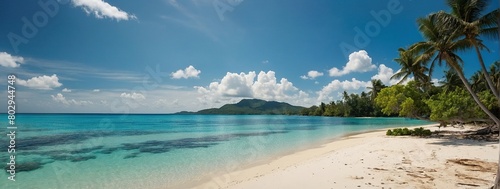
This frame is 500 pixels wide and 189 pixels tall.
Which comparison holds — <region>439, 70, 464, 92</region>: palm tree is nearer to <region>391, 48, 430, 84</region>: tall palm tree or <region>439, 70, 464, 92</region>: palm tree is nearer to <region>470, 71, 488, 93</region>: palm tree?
<region>470, 71, 488, 93</region>: palm tree

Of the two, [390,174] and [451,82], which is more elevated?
[451,82]

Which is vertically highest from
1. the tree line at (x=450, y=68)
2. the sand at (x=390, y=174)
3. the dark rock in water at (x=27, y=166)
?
the tree line at (x=450, y=68)

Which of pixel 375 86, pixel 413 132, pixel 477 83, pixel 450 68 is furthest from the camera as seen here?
pixel 375 86

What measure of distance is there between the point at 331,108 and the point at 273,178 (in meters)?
117

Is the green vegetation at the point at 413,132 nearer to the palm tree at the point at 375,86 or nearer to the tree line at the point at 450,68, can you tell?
the tree line at the point at 450,68

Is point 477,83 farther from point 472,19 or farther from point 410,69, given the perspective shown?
point 472,19

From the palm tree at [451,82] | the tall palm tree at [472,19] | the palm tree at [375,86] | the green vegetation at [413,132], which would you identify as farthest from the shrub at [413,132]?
the palm tree at [375,86]

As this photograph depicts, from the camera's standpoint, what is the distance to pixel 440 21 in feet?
28.8

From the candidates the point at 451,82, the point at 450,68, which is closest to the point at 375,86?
the point at 451,82

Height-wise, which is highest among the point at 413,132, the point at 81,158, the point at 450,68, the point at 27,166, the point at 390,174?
the point at 450,68

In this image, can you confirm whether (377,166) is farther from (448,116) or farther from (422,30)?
(448,116)

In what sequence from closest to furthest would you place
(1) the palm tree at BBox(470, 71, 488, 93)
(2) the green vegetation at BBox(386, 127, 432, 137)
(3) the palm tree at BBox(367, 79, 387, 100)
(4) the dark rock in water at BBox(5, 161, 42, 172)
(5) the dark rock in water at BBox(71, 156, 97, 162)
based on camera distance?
1. (4) the dark rock in water at BBox(5, 161, 42, 172)
2. (5) the dark rock in water at BBox(71, 156, 97, 162)
3. (2) the green vegetation at BBox(386, 127, 432, 137)
4. (1) the palm tree at BBox(470, 71, 488, 93)
5. (3) the palm tree at BBox(367, 79, 387, 100)

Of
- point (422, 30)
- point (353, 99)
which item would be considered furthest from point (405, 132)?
point (353, 99)

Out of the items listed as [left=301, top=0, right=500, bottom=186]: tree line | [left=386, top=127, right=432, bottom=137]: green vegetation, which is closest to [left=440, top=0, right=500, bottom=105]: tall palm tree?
[left=301, top=0, right=500, bottom=186]: tree line
